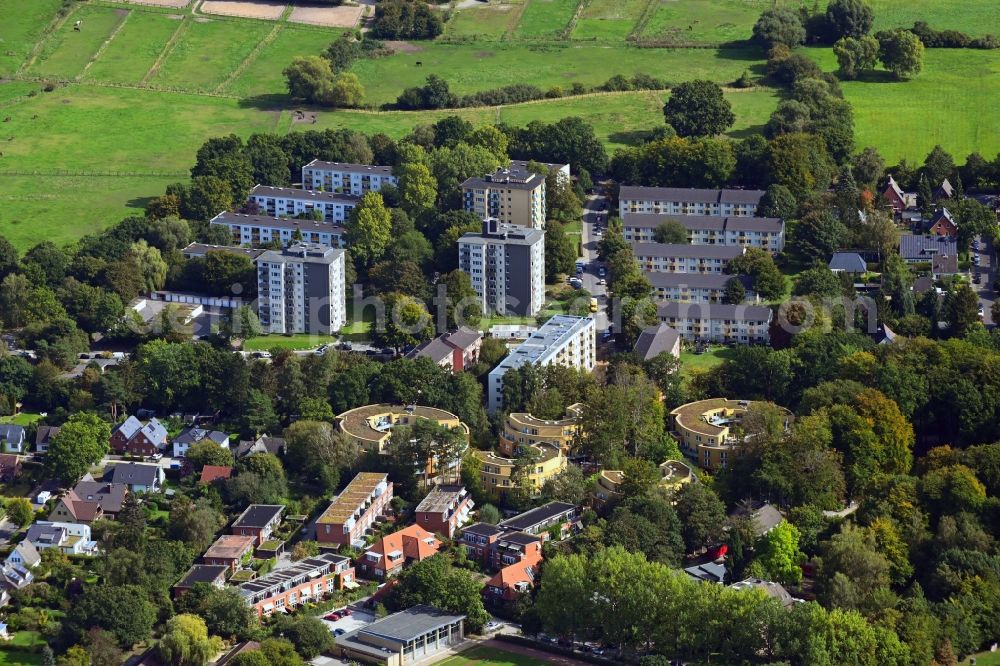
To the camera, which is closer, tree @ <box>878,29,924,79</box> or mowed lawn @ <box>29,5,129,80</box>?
tree @ <box>878,29,924,79</box>

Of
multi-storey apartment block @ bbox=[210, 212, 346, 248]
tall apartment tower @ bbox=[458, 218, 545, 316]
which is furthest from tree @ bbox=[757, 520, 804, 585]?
multi-storey apartment block @ bbox=[210, 212, 346, 248]

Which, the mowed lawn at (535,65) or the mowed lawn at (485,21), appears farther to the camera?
the mowed lawn at (485,21)

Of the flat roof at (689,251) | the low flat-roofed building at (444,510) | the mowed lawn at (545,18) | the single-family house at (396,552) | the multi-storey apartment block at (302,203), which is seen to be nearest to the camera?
the single-family house at (396,552)

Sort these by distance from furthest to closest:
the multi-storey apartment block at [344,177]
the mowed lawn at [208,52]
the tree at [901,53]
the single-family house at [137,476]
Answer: the mowed lawn at [208,52] → the tree at [901,53] → the multi-storey apartment block at [344,177] → the single-family house at [137,476]

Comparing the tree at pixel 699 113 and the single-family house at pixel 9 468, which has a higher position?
the tree at pixel 699 113

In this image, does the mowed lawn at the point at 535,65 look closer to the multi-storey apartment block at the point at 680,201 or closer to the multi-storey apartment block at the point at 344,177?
the multi-storey apartment block at the point at 344,177

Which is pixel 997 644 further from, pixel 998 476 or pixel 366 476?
pixel 366 476

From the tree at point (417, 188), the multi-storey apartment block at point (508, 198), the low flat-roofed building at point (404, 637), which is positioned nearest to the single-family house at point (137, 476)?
the low flat-roofed building at point (404, 637)

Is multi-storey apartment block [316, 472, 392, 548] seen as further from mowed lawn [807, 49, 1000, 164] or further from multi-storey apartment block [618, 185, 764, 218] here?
mowed lawn [807, 49, 1000, 164]
